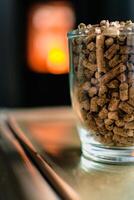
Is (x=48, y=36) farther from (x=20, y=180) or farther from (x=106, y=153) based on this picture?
(x=20, y=180)

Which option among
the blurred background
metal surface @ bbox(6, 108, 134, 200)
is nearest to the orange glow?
the blurred background

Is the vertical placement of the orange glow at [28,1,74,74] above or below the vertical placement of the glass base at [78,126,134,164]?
below

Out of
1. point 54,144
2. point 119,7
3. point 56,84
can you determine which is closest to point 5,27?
point 56,84

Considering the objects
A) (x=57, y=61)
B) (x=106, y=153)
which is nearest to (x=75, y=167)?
(x=106, y=153)

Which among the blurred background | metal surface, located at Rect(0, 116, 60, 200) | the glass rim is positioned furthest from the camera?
the blurred background

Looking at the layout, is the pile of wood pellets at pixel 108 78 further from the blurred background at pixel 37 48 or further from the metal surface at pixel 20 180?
the blurred background at pixel 37 48

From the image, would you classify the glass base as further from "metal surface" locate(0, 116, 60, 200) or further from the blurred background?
the blurred background

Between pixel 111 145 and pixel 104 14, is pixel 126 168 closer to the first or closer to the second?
pixel 111 145
